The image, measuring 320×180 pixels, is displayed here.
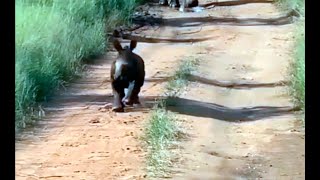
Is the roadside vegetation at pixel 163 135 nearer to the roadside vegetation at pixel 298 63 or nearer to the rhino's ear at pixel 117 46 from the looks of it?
the rhino's ear at pixel 117 46

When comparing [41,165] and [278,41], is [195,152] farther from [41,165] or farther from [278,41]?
[278,41]

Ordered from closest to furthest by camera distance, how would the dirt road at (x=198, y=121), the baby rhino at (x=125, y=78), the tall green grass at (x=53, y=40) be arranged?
the dirt road at (x=198, y=121) < the tall green grass at (x=53, y=40) < the baby rhino at (x=125, y=78)

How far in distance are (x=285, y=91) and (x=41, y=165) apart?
86 centimetres

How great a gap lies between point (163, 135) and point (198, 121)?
21 cm

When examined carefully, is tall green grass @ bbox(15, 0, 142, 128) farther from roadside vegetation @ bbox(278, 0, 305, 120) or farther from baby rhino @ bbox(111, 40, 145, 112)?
roadside vegetation @ bbox(278, 0, 305, 120)

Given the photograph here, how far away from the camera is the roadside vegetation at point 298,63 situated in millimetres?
2160

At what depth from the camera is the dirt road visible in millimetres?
1911

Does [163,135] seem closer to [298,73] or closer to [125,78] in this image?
[125,78]

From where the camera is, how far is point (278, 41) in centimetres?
264

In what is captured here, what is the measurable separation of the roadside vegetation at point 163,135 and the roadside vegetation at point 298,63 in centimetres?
35

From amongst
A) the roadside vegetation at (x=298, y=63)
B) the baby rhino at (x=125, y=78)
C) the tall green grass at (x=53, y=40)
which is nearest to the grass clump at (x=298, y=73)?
A: the roadside vegetation at (x=298, y=63)

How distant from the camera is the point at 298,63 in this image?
7.55 ft
